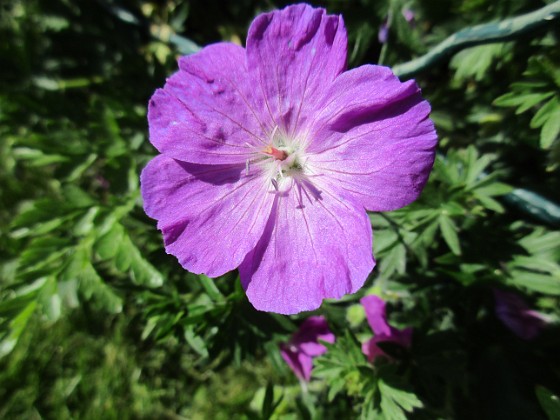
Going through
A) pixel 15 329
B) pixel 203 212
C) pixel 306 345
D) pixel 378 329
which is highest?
pixel 203 212

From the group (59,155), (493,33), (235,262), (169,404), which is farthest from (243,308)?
(169,404)

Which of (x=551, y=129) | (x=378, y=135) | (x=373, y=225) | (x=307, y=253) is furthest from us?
(x=373, y=225)

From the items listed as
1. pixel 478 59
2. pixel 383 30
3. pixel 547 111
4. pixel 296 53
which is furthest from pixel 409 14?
pixel 296 53

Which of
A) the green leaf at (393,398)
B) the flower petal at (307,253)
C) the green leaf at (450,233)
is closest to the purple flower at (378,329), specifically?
the green leaf at (393,398)

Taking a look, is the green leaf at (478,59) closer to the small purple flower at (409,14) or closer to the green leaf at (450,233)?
the small purple flower at (409,14)

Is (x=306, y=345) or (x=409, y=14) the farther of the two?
(x=409, y=14)

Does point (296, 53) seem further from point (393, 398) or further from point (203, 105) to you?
point (393, 398)

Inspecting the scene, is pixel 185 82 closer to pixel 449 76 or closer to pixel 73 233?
pixel 73 233
